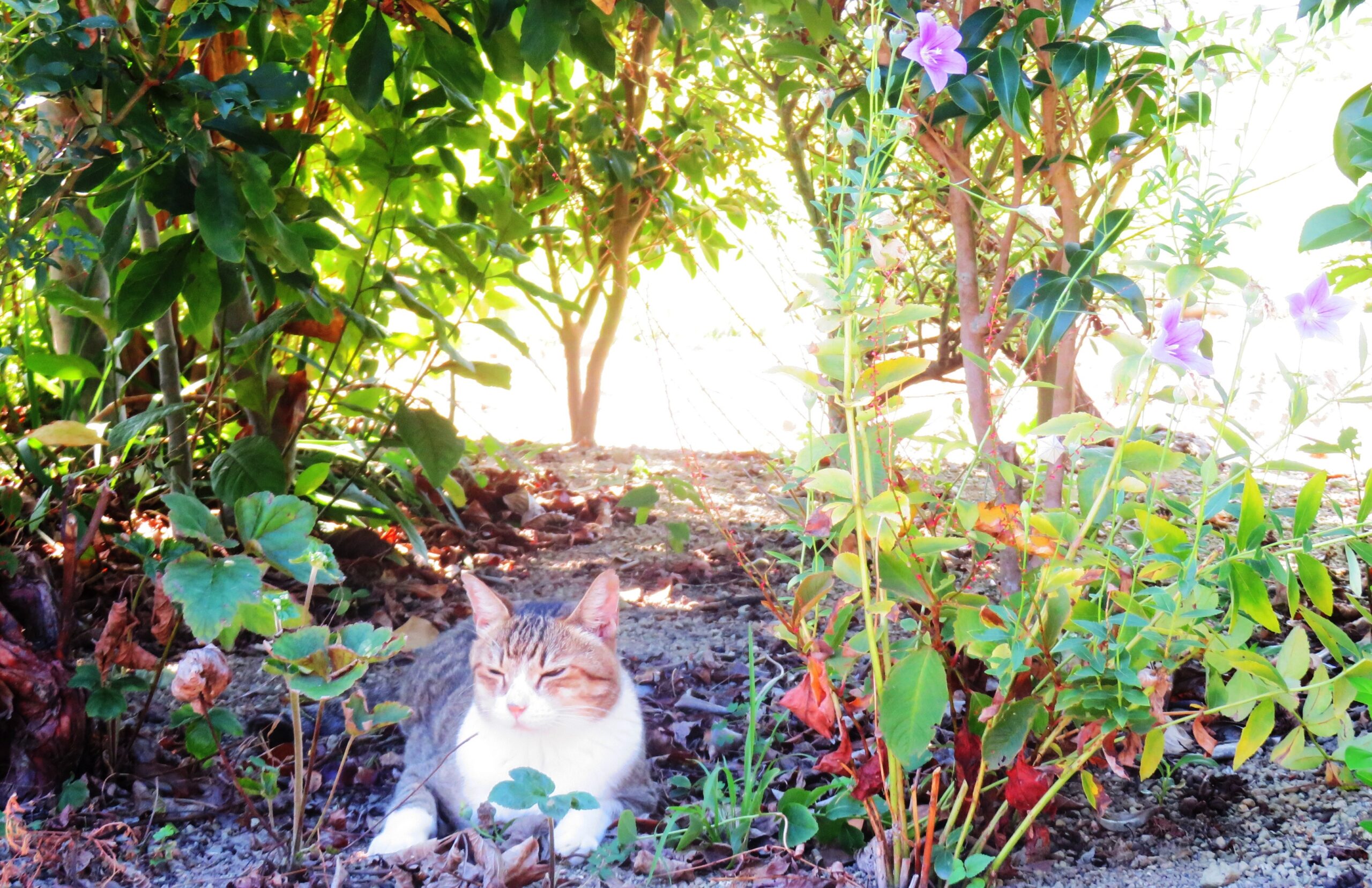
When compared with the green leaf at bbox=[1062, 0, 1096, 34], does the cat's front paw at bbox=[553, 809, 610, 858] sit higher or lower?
lower

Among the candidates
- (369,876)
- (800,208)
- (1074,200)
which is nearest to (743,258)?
(800,208)

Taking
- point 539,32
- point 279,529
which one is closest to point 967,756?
point 279,529

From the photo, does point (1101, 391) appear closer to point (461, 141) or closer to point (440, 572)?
point (461, 141)

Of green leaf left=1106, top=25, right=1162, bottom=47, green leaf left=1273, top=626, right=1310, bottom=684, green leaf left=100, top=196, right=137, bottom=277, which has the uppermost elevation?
green leaf left=1106, top=25, right=1162, bottom=47

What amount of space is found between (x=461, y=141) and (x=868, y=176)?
63.8 inches

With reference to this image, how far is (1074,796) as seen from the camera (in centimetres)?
183

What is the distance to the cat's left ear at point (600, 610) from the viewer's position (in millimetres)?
2117

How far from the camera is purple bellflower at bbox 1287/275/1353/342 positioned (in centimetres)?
124

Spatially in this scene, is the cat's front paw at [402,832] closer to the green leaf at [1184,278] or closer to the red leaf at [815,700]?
the red leaf at [815,700]

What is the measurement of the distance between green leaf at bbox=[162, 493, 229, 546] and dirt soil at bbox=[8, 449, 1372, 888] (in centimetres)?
46

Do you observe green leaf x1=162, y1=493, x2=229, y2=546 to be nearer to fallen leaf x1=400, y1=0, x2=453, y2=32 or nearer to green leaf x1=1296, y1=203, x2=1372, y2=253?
fallen leaf x1=400, y1=0, x2=453, y2=32

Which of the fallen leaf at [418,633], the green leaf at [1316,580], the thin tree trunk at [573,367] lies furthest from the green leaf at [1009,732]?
the thin tree trunk at [573,367]

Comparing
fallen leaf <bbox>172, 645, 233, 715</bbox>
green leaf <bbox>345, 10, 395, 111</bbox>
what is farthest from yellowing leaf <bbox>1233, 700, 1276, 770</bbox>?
green leaf <bbox>345, 10, 395, 111</bbox>

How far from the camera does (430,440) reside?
2592 millimetres
